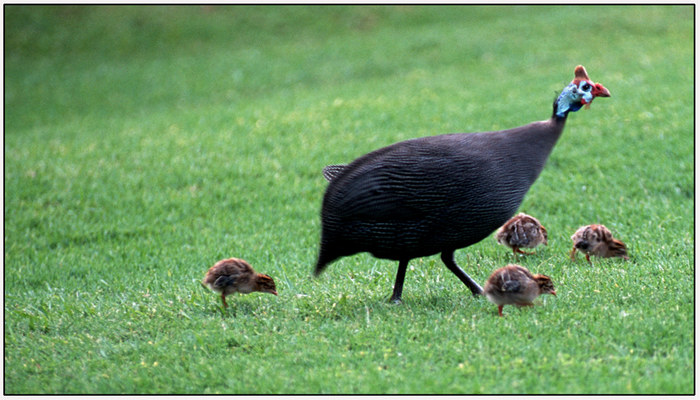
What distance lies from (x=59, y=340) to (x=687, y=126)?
792cm

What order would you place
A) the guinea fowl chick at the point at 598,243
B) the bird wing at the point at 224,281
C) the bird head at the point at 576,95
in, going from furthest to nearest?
the guinea fowl chick at the point at 598,243 → the bird wing at the point at 224,281 → the bird head at the point at 576,95

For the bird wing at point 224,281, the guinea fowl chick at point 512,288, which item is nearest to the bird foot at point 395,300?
the guinea fowl chick at point 512,288

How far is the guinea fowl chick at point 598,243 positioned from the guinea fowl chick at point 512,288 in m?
1.32

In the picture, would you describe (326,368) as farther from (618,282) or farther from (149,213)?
(149,213)

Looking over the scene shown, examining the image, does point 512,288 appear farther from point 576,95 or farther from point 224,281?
point 224,281

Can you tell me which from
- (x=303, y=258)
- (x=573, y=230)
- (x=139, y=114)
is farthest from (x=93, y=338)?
(x=139, y=114)

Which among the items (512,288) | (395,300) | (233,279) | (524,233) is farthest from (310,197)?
(512,288)

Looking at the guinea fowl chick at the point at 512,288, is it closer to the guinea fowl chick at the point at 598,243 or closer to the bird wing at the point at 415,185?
the bird wing at the point at 415,185

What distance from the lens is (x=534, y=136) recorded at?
5477 mm

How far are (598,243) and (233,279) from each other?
9.58 feet

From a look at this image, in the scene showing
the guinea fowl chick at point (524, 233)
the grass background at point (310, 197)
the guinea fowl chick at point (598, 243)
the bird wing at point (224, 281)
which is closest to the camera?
the grass background at point (310, 197)

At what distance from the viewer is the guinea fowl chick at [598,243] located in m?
6.36

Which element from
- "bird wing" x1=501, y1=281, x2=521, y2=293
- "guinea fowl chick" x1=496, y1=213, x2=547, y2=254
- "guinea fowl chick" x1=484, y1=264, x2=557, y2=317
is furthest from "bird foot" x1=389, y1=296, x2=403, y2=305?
"guinea fowl chick" x1=496, y1=213, x2=547, y2=254

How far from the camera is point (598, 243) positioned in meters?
6.39
